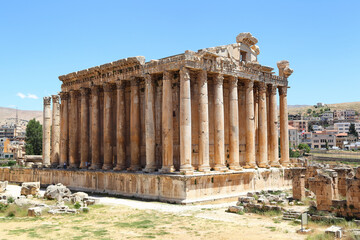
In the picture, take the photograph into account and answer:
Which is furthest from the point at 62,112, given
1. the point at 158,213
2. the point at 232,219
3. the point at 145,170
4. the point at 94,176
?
the point at 232,219

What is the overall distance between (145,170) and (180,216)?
7172 mm

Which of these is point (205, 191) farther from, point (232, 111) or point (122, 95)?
point (122, 95)

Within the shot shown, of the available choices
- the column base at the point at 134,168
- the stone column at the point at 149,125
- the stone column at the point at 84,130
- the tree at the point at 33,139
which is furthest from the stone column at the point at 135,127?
the tree at the point at 33,139

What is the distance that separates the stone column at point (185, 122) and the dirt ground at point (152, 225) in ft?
9.67

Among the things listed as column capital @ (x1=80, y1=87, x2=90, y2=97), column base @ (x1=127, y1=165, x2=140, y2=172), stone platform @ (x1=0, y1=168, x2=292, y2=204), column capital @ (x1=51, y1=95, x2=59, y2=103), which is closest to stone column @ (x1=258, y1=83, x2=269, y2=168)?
stone platform @ (x1=0, y1=168, x2=292, y2=204)

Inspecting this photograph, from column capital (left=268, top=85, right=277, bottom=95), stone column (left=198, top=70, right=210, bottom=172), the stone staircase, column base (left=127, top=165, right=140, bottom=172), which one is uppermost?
column capital (left=268, top=85, right=277, bottom=95)

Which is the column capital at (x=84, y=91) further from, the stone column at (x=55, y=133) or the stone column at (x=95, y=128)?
the stone column at (x=55, y=133)

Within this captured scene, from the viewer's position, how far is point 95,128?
98.7 ft

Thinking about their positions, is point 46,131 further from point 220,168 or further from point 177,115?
point 220,168

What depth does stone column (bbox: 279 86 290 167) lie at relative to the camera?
31.2 meters

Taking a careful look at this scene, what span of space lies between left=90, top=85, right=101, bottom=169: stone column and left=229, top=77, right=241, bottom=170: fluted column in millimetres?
11056

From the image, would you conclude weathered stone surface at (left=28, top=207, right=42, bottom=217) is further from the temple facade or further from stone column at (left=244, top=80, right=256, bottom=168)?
stone column at (left=244, top=80, right=256, bottom=168)

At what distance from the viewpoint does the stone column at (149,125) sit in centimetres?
2456

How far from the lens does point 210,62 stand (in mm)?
24359
